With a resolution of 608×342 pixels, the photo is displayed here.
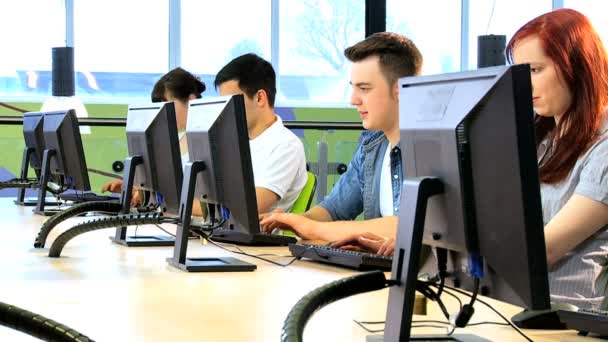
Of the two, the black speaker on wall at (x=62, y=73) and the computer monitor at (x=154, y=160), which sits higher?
the black speaker on wall at (x=62, y=73)

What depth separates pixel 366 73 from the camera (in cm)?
290

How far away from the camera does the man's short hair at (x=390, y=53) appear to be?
2.89 metres

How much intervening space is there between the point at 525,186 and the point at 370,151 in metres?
1.79

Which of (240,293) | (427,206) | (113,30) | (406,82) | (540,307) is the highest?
(113,30)

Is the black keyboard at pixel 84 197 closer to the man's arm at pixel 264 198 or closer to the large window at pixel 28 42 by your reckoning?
the man's arm at pixel 264 198

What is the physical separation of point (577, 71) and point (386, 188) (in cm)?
105

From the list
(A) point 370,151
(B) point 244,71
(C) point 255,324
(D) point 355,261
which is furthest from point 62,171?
(C) point 255,324

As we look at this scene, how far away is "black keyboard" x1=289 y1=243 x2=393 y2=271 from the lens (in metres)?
2.15

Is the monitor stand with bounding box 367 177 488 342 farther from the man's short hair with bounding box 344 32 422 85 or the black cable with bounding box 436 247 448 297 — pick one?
the man's short hair with bounding box 344 32 422 85

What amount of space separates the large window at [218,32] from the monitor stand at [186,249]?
597 cm

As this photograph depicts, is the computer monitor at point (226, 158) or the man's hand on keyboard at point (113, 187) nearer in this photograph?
the computer monitor at point (226, 158)

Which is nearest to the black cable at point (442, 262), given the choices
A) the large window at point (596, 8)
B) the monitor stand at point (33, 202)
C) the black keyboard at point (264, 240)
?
the black keyboard at point (264, 240)

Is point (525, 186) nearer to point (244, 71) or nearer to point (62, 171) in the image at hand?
point (244, 71)

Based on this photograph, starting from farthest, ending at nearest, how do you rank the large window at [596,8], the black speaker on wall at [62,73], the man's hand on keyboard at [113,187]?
the large window at [596,8], the black speaker on wall at [62,73], the man's hand on keyboard at [113,187]
